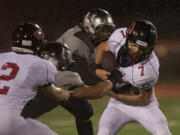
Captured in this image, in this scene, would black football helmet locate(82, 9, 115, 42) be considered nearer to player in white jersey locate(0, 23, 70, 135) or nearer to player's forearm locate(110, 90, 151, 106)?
player's forearm locate(110, 90, 151, 106)

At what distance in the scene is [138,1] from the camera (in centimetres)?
1645

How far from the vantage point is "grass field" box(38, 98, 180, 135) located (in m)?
5.80

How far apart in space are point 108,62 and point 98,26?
81 centimetres

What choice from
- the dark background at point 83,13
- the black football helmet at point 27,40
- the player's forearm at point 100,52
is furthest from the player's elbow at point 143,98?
the dark background at point 83,13

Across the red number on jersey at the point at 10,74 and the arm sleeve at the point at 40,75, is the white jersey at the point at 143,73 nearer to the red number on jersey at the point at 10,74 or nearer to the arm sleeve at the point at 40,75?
the arm sleeve at the point at 40,75

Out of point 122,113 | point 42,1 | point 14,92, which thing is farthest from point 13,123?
point 42,1

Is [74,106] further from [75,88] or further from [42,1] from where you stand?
[42,1]

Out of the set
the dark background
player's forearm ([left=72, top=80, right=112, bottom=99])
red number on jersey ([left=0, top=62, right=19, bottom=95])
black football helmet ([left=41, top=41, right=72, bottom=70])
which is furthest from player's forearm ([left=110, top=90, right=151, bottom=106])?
the dark background

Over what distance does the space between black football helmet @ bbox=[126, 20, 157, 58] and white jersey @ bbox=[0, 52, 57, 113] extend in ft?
2.87

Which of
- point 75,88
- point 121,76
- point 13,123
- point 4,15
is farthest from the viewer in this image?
point 4,15

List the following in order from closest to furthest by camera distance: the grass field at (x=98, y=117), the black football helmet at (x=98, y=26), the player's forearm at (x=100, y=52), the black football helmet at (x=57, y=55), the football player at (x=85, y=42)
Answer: the black football helmet at (x=57, y=55) → the player's forearm at (x=100, y=52) → the football player at (x=85, y=42) → the black football helmet at (x=98, y=26) → the grass field at (x=98, y=117)

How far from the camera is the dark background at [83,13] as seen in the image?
46.2 ft

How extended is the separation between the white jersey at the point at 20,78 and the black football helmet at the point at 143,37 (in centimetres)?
87

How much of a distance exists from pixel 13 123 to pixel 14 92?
24 cm
